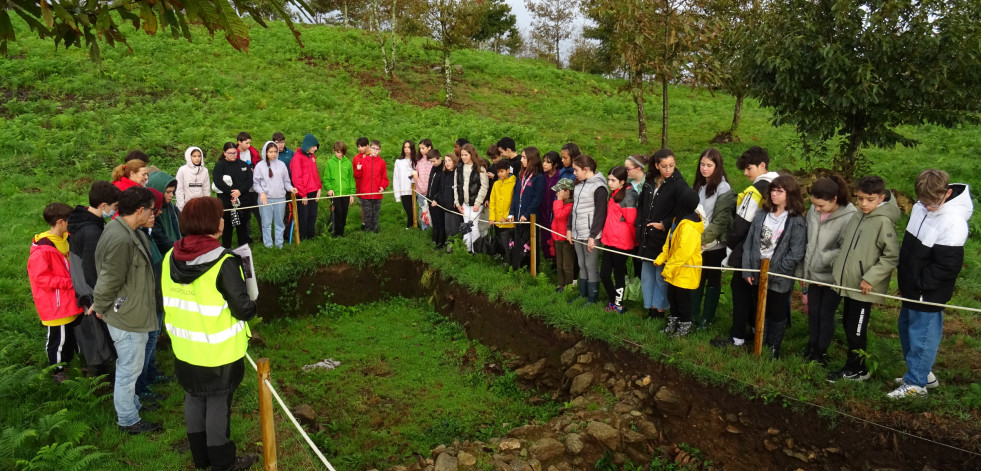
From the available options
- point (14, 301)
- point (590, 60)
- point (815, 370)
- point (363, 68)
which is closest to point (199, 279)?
point (815, 370)

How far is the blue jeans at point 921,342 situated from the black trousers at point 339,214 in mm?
9184

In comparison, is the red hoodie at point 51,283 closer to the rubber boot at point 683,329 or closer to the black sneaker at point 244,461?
the black sneaker at point 244,461

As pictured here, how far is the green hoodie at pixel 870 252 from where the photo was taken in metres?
5.61

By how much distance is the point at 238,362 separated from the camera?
15.6 ft

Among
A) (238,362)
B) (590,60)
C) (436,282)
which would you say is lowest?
(436,282)

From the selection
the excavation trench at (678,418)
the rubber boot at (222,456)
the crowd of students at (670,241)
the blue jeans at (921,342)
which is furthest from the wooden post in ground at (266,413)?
the blue jeans at (921,342)

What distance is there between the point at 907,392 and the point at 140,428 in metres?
7.16

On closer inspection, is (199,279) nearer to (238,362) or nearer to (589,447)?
(238,362)

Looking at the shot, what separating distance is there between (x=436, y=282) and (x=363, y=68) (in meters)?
18.4

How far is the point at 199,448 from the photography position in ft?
16.3

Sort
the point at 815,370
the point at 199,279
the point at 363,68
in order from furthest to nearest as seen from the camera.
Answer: the point at 363,68, the point at 815,370, the point at 199,279

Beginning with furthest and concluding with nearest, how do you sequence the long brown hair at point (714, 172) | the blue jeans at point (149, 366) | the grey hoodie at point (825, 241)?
the long brown hair at point (714, 172)
the blue jeans at point (149, 366)
the grey hoodie at point (825, 241)

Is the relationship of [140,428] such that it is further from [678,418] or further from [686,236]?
[686,236]

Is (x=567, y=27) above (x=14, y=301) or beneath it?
above
